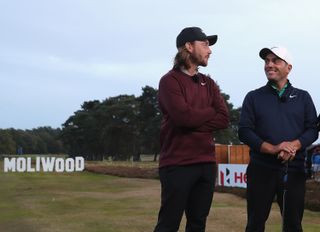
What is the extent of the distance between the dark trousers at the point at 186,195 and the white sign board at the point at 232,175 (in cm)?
1492

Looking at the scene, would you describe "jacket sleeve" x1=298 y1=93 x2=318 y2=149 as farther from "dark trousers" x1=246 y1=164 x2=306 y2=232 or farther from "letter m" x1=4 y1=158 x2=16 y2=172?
"letter m" x1=4 y1=158 x2=16 y2=172

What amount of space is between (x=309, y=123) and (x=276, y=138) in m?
0.34

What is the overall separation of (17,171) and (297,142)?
35493 millimetres

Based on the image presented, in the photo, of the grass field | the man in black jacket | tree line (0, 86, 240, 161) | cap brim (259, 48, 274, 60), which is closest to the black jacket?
the man in black jacket

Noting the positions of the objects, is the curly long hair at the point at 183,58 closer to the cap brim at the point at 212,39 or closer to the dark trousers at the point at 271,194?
the cap brim at the point at 212,39

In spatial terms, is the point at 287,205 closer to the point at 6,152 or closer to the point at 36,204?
the point at 36,204

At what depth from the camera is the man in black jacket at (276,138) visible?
14.5 feet

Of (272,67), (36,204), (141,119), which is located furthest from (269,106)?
(141,119)

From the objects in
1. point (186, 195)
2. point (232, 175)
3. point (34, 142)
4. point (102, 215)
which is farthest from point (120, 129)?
point (186, 195)

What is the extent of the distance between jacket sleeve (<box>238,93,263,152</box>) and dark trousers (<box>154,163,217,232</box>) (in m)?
0.49

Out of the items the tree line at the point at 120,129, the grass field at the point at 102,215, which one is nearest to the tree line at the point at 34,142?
the tree line at the point at 120,129

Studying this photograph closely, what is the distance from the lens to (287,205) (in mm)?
4441

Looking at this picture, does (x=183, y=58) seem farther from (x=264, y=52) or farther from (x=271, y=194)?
(x=271, y=194)

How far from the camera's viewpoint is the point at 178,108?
393 cm
